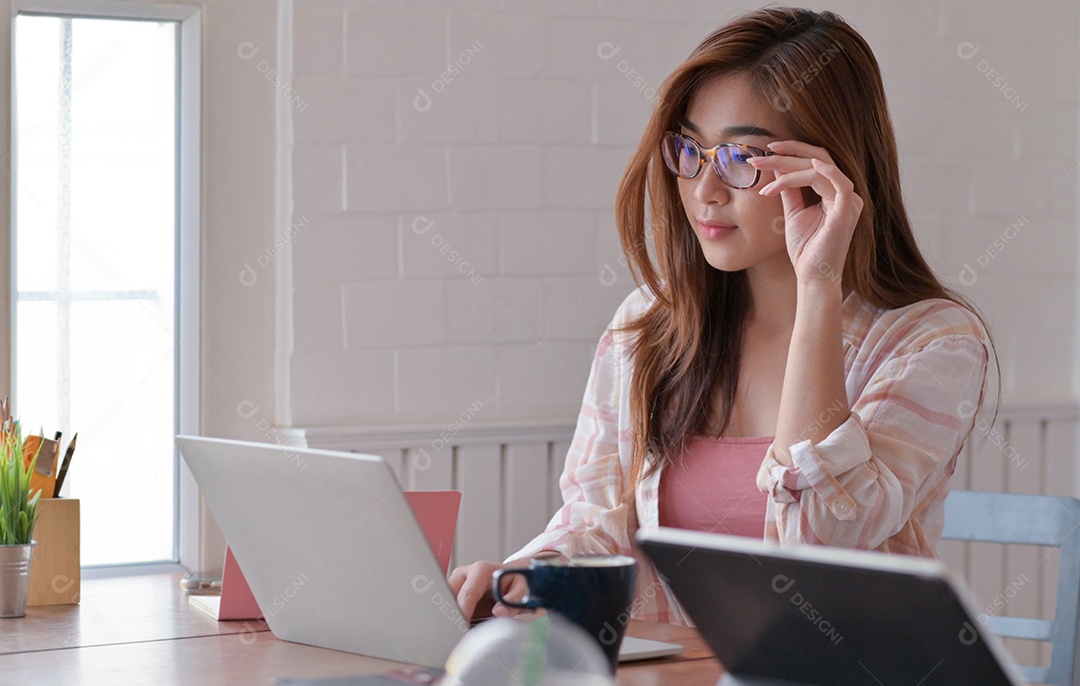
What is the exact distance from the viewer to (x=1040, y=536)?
1.74m

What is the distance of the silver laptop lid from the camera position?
1.03 m

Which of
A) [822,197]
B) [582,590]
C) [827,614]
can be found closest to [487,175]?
[822,197]

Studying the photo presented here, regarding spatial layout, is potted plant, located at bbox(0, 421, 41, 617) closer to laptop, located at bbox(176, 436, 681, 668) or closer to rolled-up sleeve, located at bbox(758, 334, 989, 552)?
laptop, located at bbox(176, 436, 681, 668)

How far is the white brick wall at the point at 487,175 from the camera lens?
2.25 metres

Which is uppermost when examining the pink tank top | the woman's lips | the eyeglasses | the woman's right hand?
the eyeglasses

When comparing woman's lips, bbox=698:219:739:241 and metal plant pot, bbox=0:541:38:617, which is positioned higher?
woman's lips, bbox=698:219:739:241

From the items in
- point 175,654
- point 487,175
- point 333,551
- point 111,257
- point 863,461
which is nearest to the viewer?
point 333,551

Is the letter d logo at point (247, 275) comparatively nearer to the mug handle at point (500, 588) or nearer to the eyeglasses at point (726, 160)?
the eyeglasses at point (726, 160)

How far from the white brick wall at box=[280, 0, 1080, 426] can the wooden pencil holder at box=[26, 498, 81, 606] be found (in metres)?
0.70

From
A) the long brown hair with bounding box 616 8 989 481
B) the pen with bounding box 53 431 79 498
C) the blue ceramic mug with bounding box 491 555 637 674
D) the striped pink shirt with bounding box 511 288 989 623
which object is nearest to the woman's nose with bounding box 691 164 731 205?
the long brown hair with bounding box 616 8 989 481

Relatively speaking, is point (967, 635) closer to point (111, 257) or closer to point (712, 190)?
point (712, 190)

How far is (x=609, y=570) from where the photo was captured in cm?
99

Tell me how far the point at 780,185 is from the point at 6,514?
100 cm

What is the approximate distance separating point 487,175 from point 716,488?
0.93 meters
